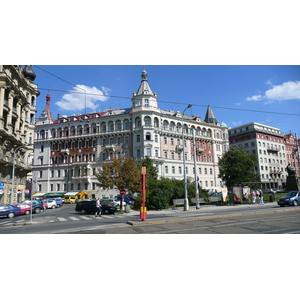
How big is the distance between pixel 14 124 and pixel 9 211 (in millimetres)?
18322

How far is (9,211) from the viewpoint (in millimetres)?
25516

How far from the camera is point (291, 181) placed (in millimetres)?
38125

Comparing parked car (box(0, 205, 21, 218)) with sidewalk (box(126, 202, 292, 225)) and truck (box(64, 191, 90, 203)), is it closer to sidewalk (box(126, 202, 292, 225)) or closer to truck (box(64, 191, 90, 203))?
sidewalk (box(126, 202, 292, 225))

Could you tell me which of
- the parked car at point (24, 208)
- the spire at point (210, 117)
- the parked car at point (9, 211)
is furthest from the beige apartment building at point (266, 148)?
the parked car at point (9, 211)

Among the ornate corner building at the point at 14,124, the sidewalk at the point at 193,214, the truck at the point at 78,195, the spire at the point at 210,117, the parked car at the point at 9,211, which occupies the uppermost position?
the spire at the point at 210,117

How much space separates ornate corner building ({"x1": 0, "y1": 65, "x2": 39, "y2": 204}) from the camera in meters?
33.4

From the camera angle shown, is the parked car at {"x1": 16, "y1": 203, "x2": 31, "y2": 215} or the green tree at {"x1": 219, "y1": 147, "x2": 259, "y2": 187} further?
the green tree at {"x1": 219, "y1": 147, "x2": 259, "y2": 187}

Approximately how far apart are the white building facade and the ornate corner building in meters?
15.9

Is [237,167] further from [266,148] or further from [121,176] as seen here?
[266,148]

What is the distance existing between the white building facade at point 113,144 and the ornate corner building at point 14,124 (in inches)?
626

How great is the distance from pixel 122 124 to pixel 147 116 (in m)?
6.62

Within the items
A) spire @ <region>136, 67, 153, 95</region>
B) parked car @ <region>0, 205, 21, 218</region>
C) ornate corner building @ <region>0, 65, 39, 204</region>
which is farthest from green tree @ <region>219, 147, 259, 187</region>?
parked car @ <region>0, 205, 21, 218</region>

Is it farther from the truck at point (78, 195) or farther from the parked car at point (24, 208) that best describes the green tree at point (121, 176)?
the truck at point (78, 195)

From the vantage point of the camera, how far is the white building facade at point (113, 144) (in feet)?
191
